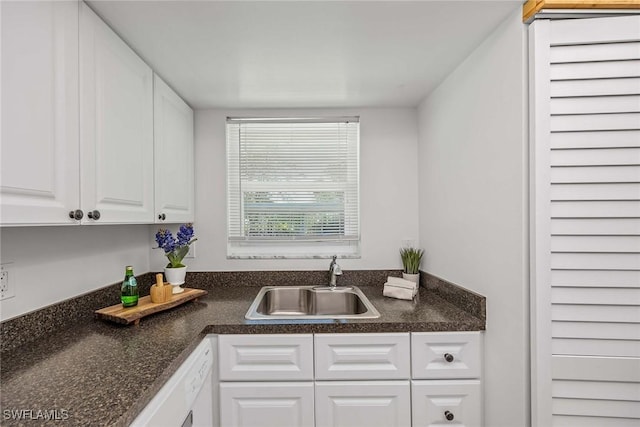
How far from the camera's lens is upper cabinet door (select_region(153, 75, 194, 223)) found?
4.88 feet

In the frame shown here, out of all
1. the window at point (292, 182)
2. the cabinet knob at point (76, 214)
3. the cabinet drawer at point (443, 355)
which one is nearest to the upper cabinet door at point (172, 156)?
the window at point (292, 182)

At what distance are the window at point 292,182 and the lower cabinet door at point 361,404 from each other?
90 cm

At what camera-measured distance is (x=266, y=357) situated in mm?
1280

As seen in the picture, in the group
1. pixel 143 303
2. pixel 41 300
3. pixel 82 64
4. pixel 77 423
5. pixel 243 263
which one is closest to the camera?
pixel 77 423

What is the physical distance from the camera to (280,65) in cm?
141

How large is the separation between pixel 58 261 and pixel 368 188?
172 cm

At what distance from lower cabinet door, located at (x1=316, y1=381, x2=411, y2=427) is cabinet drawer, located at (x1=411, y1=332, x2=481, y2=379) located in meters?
0.12

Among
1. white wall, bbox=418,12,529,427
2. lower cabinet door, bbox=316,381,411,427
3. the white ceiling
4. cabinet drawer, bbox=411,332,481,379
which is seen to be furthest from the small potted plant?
the white ceiling

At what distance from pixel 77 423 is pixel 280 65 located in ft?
4.84

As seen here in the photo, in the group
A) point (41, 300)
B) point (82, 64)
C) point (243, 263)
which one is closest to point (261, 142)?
point (243, 263)

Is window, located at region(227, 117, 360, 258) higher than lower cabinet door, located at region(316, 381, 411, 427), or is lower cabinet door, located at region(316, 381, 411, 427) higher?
window, located at region(227, 117, 360, 258)

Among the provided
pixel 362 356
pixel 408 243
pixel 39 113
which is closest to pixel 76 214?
pixel 39 113

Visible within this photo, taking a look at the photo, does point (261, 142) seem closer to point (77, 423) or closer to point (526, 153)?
point (526, 153)

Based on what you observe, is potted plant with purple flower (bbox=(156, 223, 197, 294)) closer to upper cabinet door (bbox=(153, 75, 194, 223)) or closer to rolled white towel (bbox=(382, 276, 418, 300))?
upper cabinet door (bbox=(153, 75, 194, 223))
